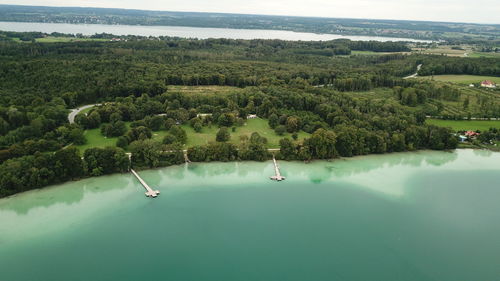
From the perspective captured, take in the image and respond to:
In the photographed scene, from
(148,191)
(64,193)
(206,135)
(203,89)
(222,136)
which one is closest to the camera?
(64,193)

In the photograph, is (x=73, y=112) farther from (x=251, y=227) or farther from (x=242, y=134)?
(x=251, y=227)

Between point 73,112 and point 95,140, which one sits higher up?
point 73,112

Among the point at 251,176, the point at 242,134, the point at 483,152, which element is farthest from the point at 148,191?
the point at 483,152

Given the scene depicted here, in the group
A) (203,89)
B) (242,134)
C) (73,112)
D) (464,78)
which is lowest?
(242,134)

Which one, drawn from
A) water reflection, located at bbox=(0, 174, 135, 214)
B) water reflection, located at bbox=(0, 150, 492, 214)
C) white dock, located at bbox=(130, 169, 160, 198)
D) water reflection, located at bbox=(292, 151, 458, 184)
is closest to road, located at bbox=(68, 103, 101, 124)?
water reflection, located at bbox=(0, 174, 135, 214)

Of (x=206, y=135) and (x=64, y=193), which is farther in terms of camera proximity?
(x=206, y=135)

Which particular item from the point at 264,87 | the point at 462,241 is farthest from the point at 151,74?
the point at 462,241

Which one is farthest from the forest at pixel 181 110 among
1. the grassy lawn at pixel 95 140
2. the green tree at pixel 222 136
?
the grassy lawn at pixel 95 140
